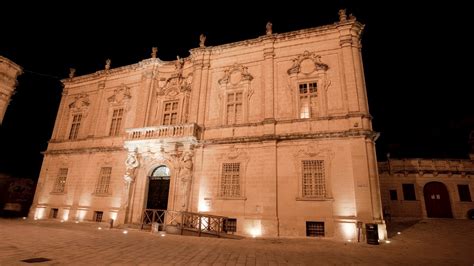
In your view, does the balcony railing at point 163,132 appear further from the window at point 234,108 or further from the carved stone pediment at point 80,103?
the carved stone pediment at point 80,103

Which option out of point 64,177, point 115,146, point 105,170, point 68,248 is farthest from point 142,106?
point 68,248

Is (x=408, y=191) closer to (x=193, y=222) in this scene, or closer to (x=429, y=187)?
(x=429, y=187)

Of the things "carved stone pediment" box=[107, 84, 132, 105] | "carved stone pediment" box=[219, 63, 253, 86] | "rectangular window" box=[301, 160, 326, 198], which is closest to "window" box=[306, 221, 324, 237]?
"rectangular window" box=[301, 160, 326, 198]

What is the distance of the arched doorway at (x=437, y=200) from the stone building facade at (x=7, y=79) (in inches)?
1464

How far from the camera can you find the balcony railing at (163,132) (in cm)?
1631

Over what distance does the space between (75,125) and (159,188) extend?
11.6m

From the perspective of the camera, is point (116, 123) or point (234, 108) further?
point (116, 123)

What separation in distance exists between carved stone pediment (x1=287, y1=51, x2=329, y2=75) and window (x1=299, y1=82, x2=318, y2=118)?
94cm

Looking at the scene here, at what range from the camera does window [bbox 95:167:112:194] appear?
742 inches

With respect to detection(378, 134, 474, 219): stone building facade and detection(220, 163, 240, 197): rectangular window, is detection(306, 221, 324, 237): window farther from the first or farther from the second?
detection(378, 134, 474, 219): stone building facade

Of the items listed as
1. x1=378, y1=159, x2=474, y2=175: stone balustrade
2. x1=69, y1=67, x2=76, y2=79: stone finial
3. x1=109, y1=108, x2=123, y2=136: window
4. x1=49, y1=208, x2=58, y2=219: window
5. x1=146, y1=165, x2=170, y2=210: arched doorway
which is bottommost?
x1=49, y1=208, x2=58, y2=219: window

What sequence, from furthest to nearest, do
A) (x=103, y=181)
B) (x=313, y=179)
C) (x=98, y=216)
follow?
(x=103, y=181) → (x=98, y=216) → (x=313, y=179)

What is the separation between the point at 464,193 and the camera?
2162 centimetres

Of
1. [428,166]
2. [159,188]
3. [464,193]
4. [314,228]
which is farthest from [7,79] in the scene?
[464,193]
